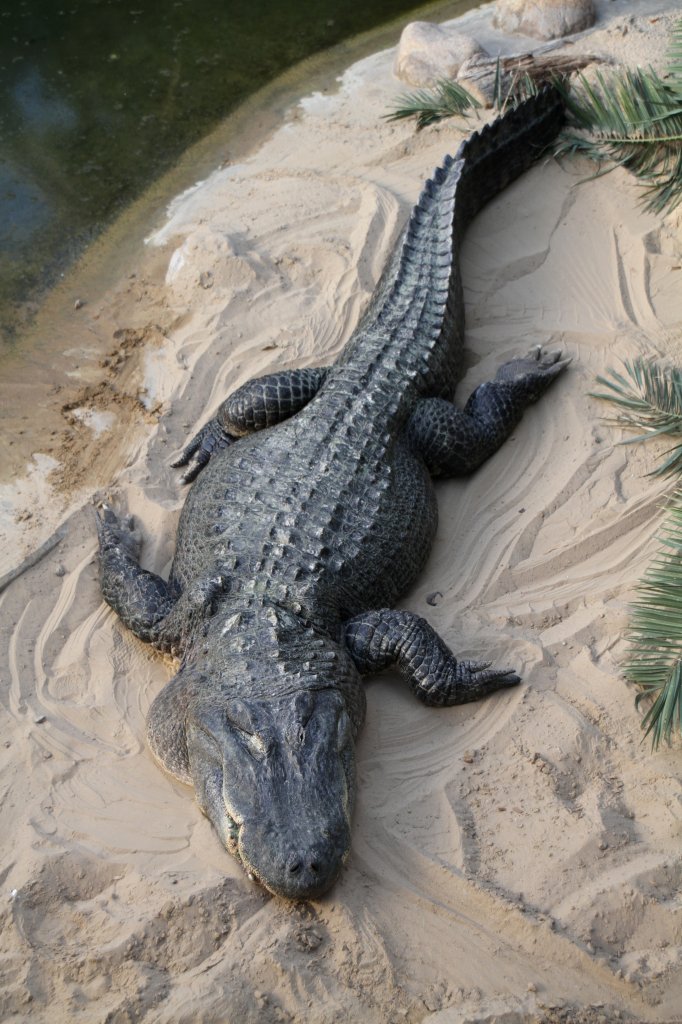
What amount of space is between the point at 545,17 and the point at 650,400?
4902mm

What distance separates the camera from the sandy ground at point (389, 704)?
298 centimetres

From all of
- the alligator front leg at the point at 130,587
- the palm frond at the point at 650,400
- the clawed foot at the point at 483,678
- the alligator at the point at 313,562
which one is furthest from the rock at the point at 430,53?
the clawed foot at the point at 483,678

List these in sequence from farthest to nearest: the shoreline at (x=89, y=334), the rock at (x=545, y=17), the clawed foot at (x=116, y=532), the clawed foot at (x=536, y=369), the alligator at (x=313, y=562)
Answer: the rock at (x=545, y=17) < the clawed foot at (x=536, y=369) < the shoreline at (x=89, y=334) < the clawed foot at (x=116, y=532) < the alligator at (x=313, y=562)

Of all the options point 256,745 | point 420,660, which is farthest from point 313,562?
point 256,745

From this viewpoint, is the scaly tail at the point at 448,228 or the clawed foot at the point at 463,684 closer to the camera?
the clawed foot at the point at 463,684

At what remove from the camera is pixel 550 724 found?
3762 mm

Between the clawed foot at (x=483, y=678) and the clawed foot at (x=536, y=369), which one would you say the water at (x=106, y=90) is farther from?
the clawed foot at (x=483, y=678)

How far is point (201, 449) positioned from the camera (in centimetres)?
509

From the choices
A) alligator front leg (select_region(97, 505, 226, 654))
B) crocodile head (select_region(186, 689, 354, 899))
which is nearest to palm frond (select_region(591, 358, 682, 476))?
crocodile head (select_region(186, 689, 354, 899))

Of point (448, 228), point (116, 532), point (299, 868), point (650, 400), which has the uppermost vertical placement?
point (116, 532)

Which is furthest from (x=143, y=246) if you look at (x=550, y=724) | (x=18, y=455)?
(x=550, y=724)

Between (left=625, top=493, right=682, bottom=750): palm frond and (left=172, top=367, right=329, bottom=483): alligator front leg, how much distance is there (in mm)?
2217

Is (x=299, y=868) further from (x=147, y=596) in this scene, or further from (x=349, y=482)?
(x=349, y=482)

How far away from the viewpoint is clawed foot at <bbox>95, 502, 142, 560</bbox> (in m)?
4.50
